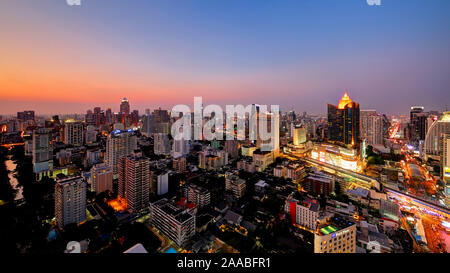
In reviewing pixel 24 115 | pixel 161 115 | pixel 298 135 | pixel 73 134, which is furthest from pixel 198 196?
pixel 24 115

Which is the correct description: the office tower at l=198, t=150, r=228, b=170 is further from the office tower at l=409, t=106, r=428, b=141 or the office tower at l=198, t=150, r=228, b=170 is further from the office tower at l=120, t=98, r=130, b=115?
the office tower at l=120, t=98, r=130, b=115

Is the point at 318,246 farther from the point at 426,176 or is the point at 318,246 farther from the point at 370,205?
the point at 426,176

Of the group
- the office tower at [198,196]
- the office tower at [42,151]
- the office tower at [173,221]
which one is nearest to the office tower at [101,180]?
the office tower at [173,221]

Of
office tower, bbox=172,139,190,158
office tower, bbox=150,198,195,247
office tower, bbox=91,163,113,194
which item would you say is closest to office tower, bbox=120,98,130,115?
office tower, bbox=172,139,190,158

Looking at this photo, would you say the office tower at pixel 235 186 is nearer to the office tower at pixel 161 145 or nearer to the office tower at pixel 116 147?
the office tower at pixel 116 147

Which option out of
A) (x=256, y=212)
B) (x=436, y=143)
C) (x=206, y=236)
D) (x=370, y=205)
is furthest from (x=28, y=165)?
(x=436, y=143)

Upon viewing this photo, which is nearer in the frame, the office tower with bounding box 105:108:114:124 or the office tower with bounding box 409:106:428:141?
the office tower with bounding box 409:106:428:141

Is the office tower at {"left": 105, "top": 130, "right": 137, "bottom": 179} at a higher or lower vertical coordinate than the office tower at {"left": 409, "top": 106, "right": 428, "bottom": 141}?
lower
